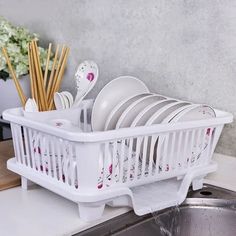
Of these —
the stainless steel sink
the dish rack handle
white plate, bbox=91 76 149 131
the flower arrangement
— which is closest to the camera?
the dish rack handle

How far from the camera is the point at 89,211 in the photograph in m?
0.78

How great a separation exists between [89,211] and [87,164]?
0.10 m

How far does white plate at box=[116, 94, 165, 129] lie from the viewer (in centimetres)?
95

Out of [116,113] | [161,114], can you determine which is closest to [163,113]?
[161,114]

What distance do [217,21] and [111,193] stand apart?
0.48 metres

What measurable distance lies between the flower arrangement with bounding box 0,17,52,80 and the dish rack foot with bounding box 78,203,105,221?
648 millimetres

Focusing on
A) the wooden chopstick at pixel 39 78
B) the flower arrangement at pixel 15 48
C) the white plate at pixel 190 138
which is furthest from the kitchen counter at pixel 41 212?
the flower arrangement at pixel 15 48

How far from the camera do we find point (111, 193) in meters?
0.77

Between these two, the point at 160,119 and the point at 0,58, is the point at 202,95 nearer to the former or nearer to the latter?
the point at 160,119

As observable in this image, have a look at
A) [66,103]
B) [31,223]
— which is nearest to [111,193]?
[31,223]

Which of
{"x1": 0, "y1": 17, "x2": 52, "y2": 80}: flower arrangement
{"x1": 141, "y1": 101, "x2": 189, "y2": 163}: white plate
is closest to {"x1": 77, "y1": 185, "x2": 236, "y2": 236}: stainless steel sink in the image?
{"x1": 141, "y1": 101, "x2": 189, "y2": 163}: white plate

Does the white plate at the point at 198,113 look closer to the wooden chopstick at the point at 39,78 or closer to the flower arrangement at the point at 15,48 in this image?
the wooden chopstick at the point at 39,78

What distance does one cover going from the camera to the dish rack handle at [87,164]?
2.41 feet

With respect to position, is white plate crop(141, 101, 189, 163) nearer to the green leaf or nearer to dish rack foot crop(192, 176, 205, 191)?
dish rack foot crop(192, 176, 205, 191)
